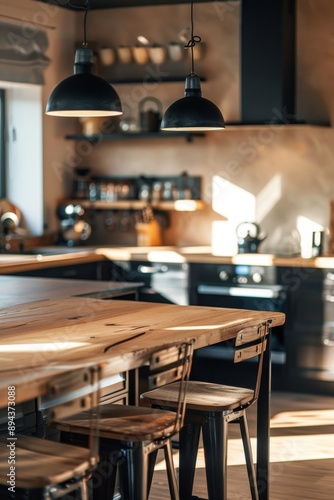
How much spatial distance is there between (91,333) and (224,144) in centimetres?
404

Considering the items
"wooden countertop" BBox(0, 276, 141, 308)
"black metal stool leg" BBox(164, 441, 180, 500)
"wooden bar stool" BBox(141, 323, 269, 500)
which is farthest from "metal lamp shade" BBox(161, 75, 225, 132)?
"black metal stool leg" BBox(164, 441, 180, 500)

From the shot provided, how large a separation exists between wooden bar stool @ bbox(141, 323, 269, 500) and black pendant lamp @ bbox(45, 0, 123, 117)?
1.05 meters

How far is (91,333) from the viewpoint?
3115 millimetres

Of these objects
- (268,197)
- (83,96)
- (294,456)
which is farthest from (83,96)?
(268,197)

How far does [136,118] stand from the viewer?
23.7ft

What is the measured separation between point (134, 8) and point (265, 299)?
8.83ft

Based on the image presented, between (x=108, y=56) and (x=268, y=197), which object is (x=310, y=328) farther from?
(x=108, y=56)

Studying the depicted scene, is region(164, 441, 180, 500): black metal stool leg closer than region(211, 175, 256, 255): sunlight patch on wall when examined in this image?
Yes

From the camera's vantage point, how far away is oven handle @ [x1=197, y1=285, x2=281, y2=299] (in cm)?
607

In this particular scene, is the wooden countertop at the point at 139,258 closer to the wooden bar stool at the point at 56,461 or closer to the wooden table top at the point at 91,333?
the wooden table top at the point at 91,333

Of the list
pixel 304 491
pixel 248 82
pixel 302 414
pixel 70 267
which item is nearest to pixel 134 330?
pixel 304 491

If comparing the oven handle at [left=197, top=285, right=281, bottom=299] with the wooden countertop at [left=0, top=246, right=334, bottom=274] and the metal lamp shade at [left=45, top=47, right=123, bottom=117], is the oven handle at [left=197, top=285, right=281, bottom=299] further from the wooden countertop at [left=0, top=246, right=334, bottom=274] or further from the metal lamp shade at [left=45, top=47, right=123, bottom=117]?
the metal lamp shade at [left=45, top=47, right=123, bottom=117]

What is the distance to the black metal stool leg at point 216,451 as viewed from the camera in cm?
328

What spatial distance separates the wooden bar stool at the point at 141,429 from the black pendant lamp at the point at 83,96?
3.66 ft
